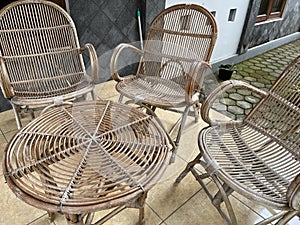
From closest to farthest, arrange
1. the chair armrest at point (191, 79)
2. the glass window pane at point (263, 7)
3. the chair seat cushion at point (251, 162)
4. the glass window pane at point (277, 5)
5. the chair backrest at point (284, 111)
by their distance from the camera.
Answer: the chair seat cushion at point (251, 162) < the chair backrest at point (284, 111) < the chair armrest at point (191, 79) < the glass window pane at point (263, 7) < the glass window pane at point (277, 5)

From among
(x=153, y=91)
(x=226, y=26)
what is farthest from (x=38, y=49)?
(x=226, y=26)

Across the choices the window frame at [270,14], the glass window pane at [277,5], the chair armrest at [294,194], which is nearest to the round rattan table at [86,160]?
the chair armrest at [294,194]

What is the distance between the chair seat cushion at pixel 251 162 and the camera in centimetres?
100

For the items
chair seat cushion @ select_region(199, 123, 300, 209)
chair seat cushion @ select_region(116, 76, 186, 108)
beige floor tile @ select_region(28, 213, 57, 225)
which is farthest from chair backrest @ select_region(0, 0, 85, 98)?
chair seat cushion @ select_region(199, 123, 300, 209)

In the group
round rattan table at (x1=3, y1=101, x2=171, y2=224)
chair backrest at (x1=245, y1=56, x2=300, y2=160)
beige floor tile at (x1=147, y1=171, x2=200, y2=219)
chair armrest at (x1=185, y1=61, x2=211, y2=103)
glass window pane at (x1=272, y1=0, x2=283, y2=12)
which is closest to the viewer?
round rattan table at (x1=3, y1=101, x2=171, y2=224)

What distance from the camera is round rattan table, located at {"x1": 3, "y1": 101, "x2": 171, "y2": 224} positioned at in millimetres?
831

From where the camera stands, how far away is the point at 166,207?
141 cm

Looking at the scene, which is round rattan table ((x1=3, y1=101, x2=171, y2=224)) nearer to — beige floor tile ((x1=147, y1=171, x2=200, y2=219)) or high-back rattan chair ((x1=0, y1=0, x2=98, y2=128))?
beige floor tile ((x1=147, y1=171, x2=200, y2=219))

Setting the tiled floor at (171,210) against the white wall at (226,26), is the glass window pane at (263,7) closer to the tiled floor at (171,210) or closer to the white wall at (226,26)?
the white wall at (226,26)

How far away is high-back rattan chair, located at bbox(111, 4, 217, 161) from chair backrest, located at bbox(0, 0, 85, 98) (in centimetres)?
42

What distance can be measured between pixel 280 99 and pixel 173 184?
0.87 metres

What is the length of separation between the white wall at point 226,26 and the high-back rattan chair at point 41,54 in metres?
1.86

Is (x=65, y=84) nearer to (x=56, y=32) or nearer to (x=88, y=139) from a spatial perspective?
(x=56, y=32)

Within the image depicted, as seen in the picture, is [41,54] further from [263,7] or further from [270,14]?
[270,14]
